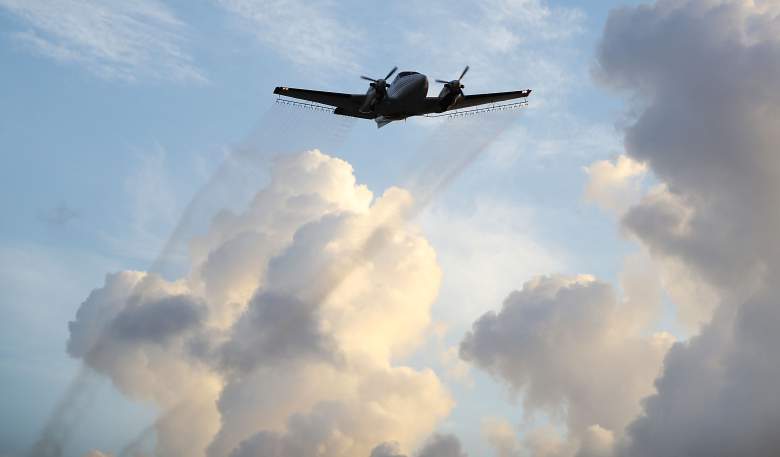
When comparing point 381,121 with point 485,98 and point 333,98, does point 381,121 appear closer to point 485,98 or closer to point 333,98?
point 333,98

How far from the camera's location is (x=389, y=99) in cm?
16400

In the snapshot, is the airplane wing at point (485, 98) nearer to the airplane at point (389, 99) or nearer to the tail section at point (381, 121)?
the airplane at point (389, 99)

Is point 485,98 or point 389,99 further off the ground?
point 485,98

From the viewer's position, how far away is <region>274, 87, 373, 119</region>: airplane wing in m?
164

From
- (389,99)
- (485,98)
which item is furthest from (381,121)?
(485,98)

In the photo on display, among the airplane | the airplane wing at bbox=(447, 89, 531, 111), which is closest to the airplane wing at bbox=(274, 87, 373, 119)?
the airplane

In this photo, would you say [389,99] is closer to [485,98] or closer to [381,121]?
[381,121]

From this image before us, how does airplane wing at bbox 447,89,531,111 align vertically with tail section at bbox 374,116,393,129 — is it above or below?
above

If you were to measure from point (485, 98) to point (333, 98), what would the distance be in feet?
100

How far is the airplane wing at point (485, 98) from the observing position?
17275cm

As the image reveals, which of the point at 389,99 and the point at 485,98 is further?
the point at 485,98

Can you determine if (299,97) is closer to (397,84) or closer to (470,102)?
(397,84)

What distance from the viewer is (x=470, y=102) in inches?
6880

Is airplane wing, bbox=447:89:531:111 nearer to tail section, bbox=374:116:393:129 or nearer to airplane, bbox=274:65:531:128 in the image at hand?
airplane, bbox=274:65:531:128
